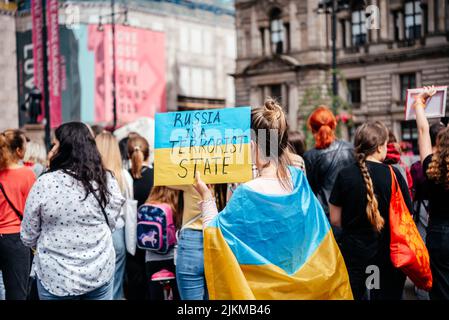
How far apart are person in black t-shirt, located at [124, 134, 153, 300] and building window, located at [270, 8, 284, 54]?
43101 millimetres

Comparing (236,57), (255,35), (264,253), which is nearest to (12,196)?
(264,253)

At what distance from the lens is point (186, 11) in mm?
62906

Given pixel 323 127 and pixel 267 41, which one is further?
pixel 267 41

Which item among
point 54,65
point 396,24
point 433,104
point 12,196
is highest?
point 396,24

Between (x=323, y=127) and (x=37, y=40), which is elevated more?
(x=37, y=40)

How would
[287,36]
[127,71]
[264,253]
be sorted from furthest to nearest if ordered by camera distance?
[127,71] < [287,36] < [264,253]

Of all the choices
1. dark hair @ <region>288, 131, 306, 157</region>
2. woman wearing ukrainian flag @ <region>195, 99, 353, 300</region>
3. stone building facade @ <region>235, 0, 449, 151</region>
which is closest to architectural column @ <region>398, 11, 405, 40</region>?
stone building facade @ <region>235, 0, 449, 151</region>

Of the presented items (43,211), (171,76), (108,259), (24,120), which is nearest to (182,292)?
(108,259)

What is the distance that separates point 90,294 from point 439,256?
2.47 meters

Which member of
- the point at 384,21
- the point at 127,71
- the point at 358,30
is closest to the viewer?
the point at 384,21

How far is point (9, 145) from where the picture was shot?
261 inches

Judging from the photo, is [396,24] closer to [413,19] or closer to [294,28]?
[413,19]

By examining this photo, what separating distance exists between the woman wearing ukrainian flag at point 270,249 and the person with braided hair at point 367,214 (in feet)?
5.31

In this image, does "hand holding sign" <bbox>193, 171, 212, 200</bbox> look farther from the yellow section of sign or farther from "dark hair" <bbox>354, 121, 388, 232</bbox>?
"dark hair" <bbox>354, 121, 388, 232</bbox>
